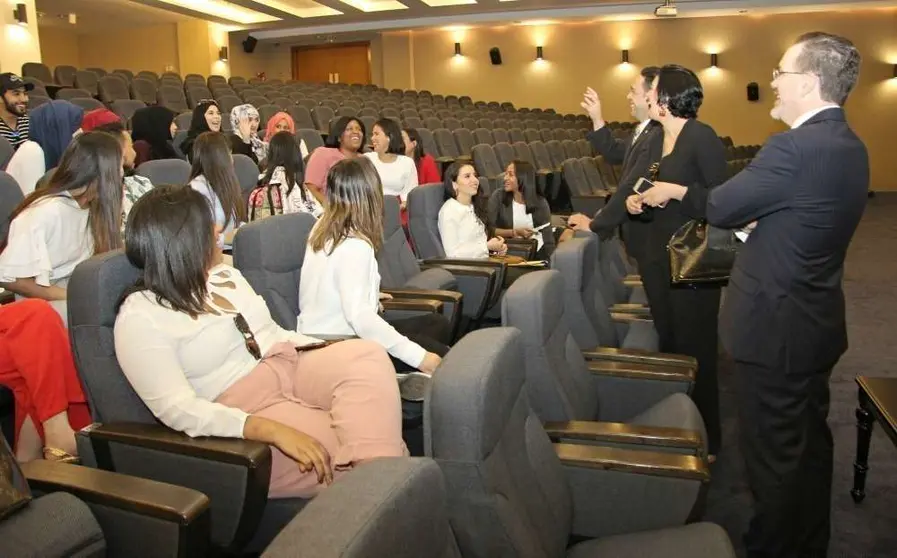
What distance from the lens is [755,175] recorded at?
68.3 inches

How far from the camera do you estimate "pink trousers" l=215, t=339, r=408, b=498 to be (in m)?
1.58

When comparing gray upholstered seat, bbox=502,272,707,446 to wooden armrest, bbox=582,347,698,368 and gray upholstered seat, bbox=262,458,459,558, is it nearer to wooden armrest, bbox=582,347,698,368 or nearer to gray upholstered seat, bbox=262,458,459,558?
wooden armrest, bbox=582,347,698,368

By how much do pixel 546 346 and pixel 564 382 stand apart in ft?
0.50

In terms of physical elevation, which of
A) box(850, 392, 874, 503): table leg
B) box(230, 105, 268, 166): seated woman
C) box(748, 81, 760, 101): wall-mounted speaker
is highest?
box(748, 81, 760, 101): wall-mounted speaker

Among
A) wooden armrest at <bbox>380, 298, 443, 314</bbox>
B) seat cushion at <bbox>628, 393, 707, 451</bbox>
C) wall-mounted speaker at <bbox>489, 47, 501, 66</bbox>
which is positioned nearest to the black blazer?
wooden armrest at <bbox>380, 298, 443, 314</bbox>

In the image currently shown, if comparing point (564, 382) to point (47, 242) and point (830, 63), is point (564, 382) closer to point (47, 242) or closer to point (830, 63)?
point (830, 63)

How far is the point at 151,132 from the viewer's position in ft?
15.4

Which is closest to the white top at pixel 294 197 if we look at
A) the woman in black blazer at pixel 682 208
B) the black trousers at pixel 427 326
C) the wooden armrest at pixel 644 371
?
the black trousers at pixel 427 326

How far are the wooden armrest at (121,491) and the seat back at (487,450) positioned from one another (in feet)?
1.55

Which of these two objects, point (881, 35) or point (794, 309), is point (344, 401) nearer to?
point (794, 309)

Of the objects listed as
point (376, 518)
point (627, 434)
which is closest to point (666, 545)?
point (627, 434)

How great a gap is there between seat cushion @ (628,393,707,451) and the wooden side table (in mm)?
437

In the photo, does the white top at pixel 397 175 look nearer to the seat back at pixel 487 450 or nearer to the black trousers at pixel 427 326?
the black trousers at pixel 427 326

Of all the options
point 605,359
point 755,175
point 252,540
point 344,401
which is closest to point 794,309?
point 755,175
